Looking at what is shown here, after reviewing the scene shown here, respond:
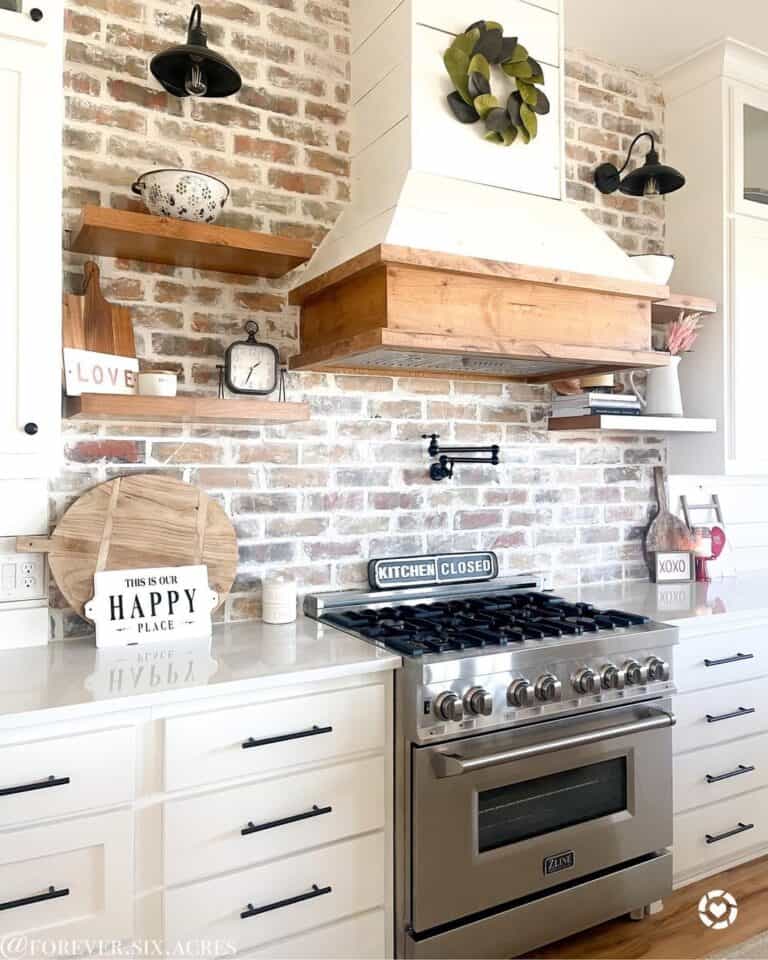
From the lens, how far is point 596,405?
2.79 m

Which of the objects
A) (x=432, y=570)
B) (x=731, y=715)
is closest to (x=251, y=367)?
(x=432, y=570)

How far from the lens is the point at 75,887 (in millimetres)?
1575

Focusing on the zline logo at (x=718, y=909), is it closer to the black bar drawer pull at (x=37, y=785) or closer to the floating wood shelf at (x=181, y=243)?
the black bar drawer pull at (x=37, y=785)

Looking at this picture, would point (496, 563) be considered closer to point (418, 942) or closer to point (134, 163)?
point (418, 942)

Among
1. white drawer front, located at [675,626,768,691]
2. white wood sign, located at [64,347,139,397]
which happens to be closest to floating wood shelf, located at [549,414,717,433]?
white drawer front, located at [675,626,768,691]

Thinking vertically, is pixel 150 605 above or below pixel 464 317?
below

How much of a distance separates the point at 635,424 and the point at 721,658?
0.84 meters

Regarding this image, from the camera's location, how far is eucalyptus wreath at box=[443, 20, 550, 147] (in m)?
2.24

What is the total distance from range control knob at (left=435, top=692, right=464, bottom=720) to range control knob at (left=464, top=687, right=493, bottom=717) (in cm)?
3

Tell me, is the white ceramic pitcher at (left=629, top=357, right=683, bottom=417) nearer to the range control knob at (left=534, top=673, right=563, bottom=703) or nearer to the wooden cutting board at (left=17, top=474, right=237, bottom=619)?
the range control knob at (left=534, top=673, right=563, bottom=703)

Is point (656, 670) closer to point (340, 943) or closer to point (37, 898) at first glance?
point (340, 943)

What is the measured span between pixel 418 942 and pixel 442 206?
1.93 meters

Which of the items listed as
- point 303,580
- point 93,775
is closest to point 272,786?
point 93,775

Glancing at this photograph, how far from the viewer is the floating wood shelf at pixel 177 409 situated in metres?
1.90
